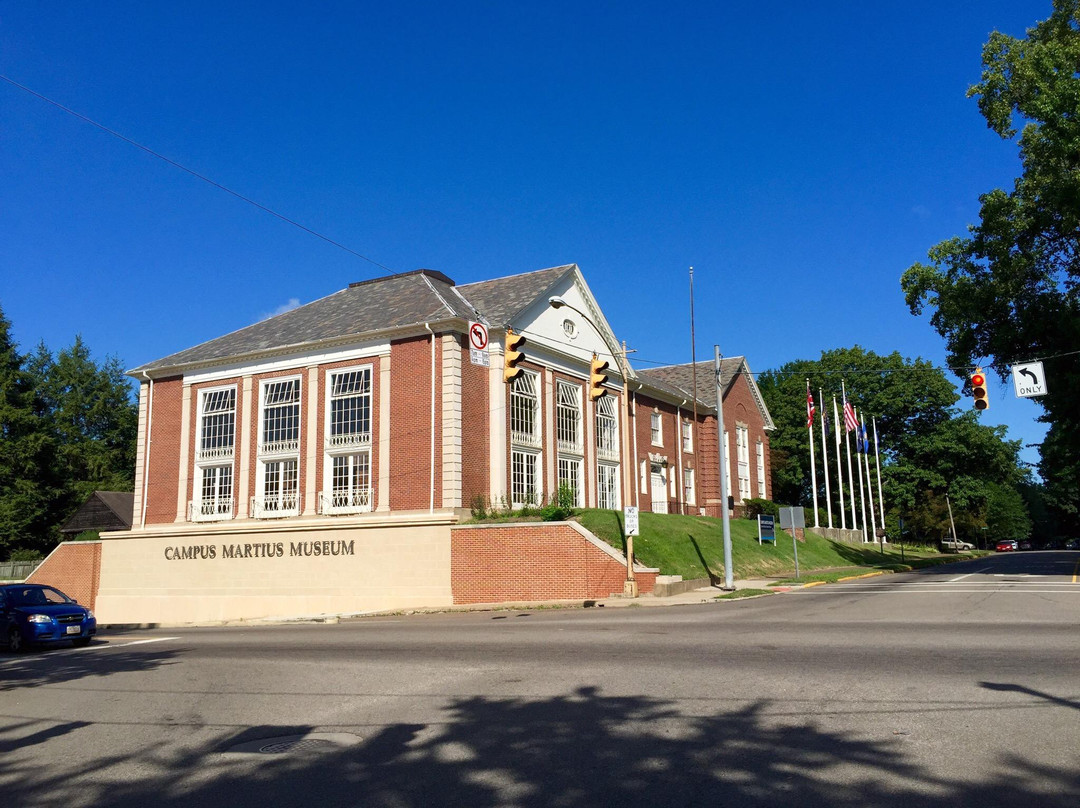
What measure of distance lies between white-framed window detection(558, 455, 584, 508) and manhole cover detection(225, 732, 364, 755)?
2815cm

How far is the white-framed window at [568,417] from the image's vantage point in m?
36.6

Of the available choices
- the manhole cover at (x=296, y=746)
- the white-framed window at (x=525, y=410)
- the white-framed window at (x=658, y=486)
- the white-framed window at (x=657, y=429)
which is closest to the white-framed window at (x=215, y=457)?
the white-framed window at (x=525, y=410)

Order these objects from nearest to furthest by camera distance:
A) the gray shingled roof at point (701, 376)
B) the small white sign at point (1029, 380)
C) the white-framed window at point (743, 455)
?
the small white sign at point (1029, 380), the gray shingled roof at point (701, 376), the white-framed window at point (743, 455)

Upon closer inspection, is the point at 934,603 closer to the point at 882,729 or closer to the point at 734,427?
the point at 882,729

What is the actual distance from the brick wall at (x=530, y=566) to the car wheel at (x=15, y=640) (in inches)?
497

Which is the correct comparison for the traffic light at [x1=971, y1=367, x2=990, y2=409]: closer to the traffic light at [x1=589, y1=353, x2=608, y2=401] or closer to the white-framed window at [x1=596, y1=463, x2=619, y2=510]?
the traffic light at [x1=589, y1=353, x2=608, y2=401]

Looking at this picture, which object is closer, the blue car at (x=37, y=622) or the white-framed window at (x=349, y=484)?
the blue car at (x=37, y=622)

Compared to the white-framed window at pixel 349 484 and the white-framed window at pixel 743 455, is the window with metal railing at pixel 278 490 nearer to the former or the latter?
the white-framed window at pixel 349 484

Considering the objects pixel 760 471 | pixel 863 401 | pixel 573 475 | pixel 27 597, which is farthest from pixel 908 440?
pixel 27 597

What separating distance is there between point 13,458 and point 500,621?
4963 centimetres

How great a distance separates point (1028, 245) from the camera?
105 ft

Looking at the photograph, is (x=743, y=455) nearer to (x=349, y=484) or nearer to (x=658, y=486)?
(x=658, y=486)

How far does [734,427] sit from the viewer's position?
2175 inches

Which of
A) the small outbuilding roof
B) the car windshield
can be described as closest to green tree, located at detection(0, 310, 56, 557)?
the small outbuilding roof
